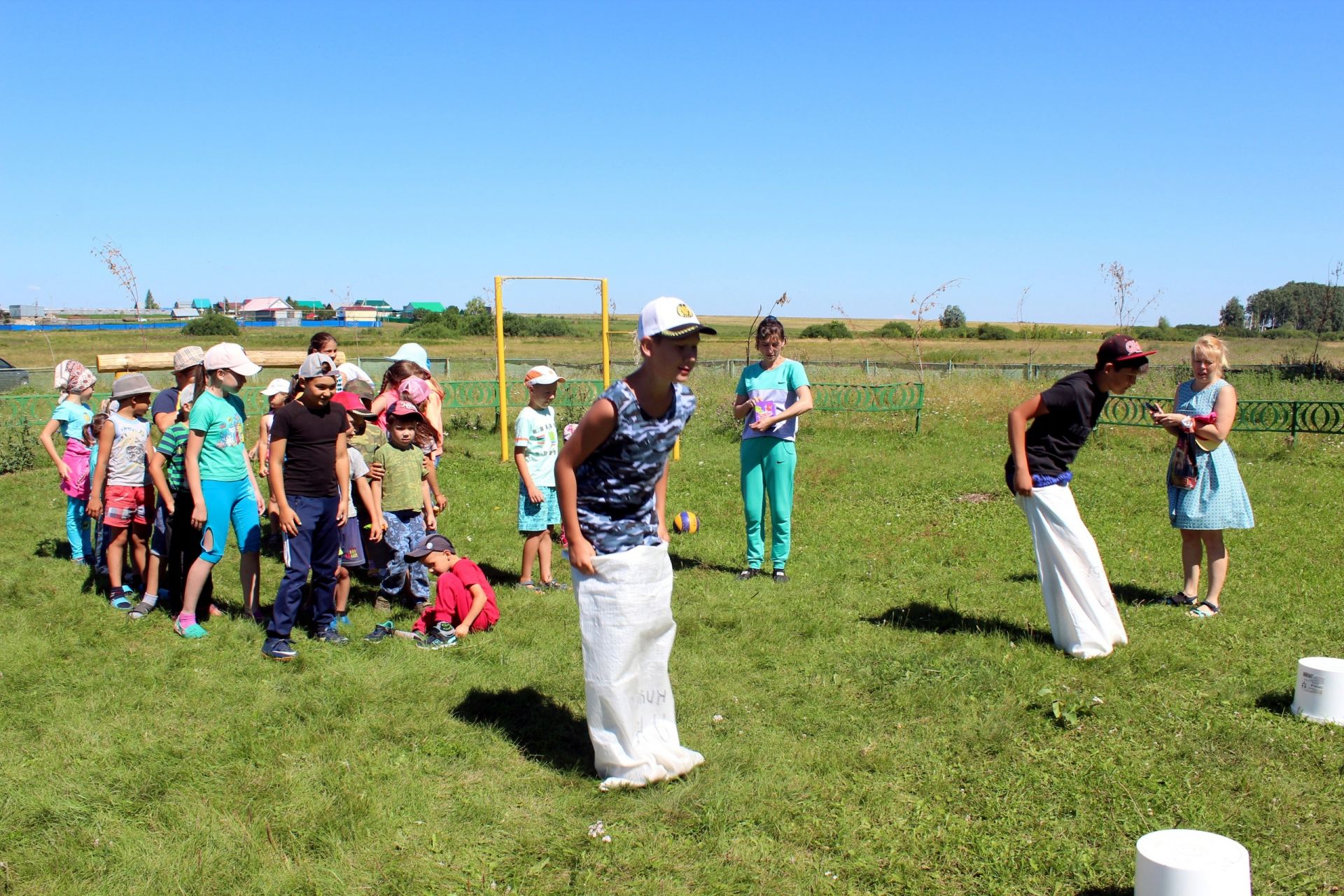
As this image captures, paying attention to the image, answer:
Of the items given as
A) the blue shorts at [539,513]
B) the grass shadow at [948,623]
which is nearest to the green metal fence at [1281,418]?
the grass shadow at [948,623]

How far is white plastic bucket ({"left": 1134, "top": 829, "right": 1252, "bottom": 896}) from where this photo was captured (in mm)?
3023

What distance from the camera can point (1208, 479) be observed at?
6.66 metres

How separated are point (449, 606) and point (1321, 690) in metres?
4.96

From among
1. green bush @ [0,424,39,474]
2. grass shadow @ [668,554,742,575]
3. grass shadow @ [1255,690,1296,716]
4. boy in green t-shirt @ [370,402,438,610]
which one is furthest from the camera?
green bush @ [0,424,39,474]

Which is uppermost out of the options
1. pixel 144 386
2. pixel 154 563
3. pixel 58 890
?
pixel 144 386

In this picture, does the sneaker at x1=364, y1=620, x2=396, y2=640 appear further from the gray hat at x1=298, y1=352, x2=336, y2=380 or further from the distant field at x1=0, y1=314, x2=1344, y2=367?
the distant field at x1=0, y1=314, x2=1344, y2=367

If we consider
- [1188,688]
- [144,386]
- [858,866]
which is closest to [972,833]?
[858,866]

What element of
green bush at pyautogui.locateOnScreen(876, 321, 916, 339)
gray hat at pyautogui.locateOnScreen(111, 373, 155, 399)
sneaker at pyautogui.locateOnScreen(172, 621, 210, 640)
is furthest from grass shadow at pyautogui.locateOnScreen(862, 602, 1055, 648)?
green bush at pyautogui.locateOnScreen(876, 321, 916, 339)

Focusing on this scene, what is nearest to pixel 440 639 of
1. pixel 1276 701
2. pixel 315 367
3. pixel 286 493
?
pixel 286 493

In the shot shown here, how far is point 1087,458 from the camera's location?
1417cm

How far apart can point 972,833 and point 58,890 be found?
351 cm

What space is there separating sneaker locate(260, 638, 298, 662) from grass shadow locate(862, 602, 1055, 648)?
12.3 feet

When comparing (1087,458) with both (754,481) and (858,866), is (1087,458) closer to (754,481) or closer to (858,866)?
(754,481)

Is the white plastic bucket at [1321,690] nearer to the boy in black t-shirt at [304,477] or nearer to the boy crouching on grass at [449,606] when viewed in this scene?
the boy crouching on grass at [449,606]
